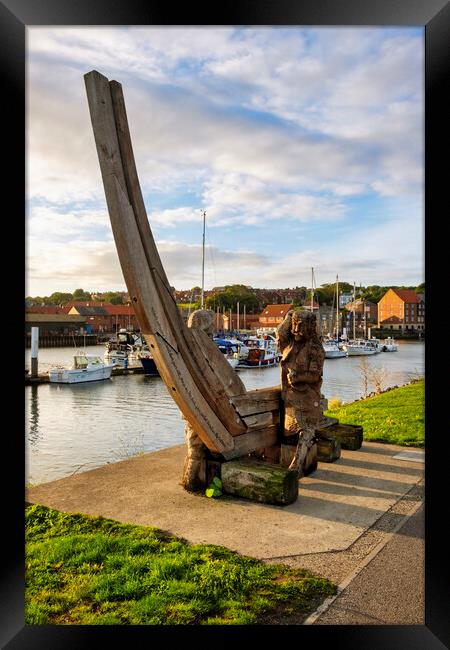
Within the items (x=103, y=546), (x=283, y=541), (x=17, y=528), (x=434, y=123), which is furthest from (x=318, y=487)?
(x=434, y=123)

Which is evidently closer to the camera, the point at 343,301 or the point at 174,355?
the point at 174,355

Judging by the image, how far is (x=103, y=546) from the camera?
4.07 m

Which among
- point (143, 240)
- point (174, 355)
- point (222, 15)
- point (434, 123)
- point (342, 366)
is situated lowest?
point (342, 366)

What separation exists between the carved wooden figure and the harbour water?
1.96m

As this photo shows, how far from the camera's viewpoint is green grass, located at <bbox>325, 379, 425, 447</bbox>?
843 cm

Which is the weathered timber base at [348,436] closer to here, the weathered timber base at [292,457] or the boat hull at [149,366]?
the weathered timber base at [292,457]

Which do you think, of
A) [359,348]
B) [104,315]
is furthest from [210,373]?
[104,315]

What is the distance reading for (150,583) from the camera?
3.51m

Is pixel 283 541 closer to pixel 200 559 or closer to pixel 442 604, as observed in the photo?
pixel 200 559

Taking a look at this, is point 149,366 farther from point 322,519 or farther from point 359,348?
point 322,519

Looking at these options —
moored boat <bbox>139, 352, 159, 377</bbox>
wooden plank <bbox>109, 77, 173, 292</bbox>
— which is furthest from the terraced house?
wooden plank <bbox>109, 77, 173, 292</bbox>

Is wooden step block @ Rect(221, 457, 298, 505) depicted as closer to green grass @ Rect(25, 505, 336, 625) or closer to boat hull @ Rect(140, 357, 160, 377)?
green grass @ Rect(25, 505, 336, 625)

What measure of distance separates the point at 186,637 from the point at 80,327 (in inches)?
1697

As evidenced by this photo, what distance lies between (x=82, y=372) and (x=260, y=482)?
77.6 feet
